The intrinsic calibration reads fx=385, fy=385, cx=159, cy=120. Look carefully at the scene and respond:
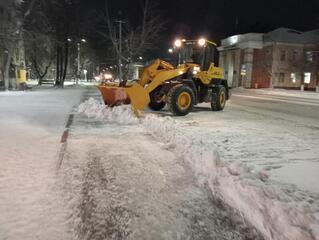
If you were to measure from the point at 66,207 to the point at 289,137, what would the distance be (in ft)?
23.5

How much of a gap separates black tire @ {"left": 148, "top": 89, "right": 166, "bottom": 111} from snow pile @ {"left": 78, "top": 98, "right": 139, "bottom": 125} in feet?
5.59

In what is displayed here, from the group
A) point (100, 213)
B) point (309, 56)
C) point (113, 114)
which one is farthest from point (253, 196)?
point (309, 56)

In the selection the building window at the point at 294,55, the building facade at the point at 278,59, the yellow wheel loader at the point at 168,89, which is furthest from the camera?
the building window at the point at 294,55

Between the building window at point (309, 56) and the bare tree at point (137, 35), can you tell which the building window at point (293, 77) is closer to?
the building window at point (309, 56)

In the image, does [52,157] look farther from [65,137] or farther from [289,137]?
[289,137]

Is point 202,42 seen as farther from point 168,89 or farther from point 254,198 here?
point 254,198

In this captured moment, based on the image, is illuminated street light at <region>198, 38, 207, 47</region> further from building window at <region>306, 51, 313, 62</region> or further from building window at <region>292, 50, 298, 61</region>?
building window at <region>292, 50, 298, 61</region>

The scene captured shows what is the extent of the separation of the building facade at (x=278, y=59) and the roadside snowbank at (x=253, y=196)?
5537 cm

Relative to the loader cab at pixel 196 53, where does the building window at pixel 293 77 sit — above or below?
below

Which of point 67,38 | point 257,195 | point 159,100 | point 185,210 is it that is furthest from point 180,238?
point 67,38

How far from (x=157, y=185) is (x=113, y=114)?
8070mm

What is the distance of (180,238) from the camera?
427cm

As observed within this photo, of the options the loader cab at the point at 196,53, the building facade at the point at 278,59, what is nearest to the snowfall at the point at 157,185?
the loader cab at the point at 196,53

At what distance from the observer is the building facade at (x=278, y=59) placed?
6194cm
